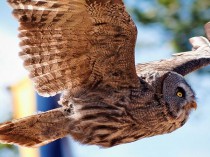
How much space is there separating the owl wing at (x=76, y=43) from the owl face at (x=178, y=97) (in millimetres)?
303

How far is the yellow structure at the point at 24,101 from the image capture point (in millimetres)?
7779

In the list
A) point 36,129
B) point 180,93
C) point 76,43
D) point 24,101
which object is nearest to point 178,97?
point 180,93

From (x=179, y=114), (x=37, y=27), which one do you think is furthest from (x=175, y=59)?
(x=37, y=27)

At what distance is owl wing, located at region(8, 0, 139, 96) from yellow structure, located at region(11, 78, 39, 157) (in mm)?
2559

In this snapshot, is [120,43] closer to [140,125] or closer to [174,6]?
[140,125]

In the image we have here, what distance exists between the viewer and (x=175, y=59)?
6.11 metres

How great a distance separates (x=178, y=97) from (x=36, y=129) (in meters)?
1.08

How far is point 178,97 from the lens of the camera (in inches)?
215

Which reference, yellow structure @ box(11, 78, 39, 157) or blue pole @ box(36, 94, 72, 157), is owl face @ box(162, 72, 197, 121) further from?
yellow structure @ box(11, 78, 39, 157)

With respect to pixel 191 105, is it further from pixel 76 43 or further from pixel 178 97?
pixel 76 43

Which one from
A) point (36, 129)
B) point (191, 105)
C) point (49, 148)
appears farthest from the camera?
point (49, 148)

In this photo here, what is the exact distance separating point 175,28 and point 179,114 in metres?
6.14

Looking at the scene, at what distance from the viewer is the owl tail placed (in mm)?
5137

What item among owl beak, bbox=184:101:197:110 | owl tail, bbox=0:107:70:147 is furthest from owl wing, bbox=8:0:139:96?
owl beak, bbox=184:101:197:110
